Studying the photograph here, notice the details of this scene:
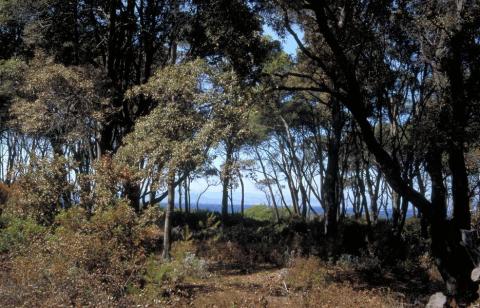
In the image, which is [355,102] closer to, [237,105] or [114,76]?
[237,105]

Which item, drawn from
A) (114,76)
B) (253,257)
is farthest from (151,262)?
(114,76)

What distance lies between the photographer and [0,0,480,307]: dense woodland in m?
8.27

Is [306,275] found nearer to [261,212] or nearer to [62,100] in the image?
[62,100]

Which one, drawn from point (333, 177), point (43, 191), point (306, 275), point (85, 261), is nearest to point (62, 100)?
point (43, 191)

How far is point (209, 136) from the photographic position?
11648 mm

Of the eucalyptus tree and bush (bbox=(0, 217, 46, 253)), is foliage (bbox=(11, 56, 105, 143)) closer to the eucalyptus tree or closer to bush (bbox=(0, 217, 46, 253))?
bush (bbox=(0, 217, 46, 253))

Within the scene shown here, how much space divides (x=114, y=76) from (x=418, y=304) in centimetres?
1243

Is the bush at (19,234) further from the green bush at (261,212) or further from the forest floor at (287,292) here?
the green bush at (261,212)

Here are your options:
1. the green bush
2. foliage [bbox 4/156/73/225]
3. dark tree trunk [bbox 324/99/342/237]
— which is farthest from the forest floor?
the green bush

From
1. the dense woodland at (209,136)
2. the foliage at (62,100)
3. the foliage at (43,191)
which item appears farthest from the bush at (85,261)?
the foliage at (62,100)

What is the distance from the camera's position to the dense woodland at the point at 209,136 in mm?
8273

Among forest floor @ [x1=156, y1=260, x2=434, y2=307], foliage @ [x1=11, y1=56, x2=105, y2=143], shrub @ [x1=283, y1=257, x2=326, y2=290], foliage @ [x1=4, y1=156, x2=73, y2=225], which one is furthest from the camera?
foliage @ [x1=11, y1=56, x2=105, y2=143]

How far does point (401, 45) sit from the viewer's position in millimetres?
12656

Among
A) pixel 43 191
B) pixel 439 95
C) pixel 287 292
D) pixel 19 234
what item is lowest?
pixel 287 292
